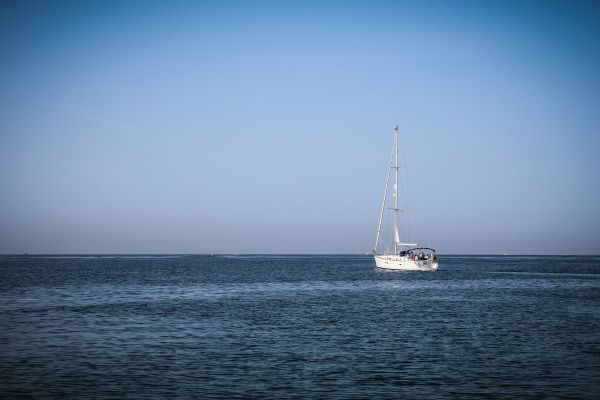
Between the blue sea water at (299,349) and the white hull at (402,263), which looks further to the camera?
the white hull at (402,263)

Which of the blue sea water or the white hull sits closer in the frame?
the blue sea water

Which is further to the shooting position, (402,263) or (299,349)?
(402,263)

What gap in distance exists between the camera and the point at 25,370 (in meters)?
26.7

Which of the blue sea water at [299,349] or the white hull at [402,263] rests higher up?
the white hull at [402,263]

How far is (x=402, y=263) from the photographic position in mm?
110375

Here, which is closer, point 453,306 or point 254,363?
point 254,363

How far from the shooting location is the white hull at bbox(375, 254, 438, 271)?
11038 centimetres

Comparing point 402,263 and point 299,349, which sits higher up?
point 402,263

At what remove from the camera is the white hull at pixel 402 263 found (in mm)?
110375

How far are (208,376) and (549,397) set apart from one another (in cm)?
1436

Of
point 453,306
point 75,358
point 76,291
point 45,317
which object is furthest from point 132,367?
point 76,291

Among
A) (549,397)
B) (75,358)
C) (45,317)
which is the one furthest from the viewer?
(45,317)

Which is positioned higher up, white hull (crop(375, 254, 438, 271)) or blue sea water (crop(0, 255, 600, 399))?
white hull (crop(375, 254, 438, 271))

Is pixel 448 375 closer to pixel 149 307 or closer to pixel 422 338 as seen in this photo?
pixel 422 338
